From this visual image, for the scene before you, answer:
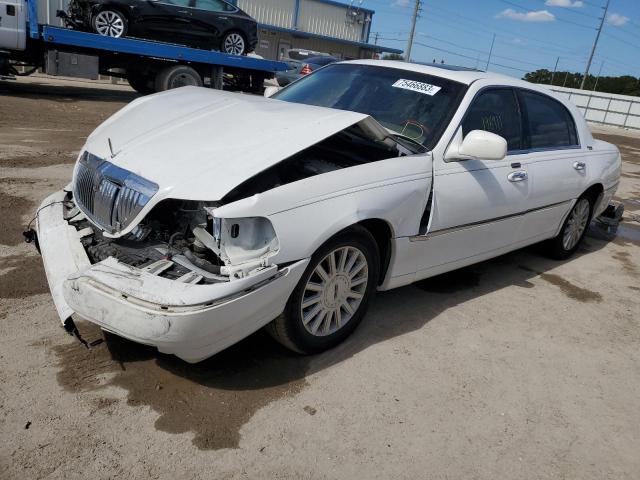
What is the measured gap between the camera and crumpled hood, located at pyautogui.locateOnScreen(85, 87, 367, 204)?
107 inches

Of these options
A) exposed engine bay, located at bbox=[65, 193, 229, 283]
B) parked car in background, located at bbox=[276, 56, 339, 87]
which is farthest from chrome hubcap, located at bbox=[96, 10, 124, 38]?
exposed engine bay, located at bbox=[65, 193, 229, 283]

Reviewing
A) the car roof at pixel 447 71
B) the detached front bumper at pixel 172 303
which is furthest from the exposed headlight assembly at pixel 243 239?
the car roof at pixel 447 71

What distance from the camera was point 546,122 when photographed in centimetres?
474

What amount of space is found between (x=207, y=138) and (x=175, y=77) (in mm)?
11052

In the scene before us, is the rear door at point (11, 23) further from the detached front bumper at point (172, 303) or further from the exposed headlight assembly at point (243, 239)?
the exposed headlight assembly at point (243, 239)

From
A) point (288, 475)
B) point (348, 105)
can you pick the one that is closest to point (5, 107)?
point (348, 105)

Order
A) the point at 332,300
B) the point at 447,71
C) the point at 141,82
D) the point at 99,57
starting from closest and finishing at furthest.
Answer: the point at 332,300
the point at 447,71
the point at 99,57
the point at 141,82

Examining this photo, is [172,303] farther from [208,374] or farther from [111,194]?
[111,194]

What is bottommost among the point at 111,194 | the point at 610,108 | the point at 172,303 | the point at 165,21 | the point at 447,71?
the point at 172,303

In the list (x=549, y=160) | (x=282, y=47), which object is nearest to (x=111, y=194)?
(x=549, y=160)

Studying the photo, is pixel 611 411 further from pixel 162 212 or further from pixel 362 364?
pixel 162 212

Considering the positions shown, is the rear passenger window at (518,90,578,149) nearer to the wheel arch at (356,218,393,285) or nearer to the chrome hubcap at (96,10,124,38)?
the wheel arch at (356,218,393,285)

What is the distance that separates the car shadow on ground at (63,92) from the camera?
1288cm

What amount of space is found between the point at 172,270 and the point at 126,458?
0.85 meters
